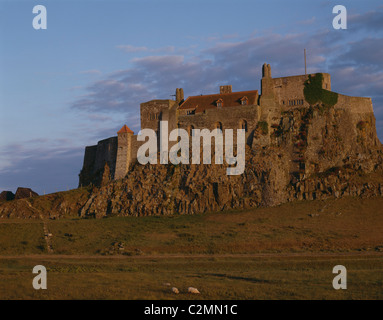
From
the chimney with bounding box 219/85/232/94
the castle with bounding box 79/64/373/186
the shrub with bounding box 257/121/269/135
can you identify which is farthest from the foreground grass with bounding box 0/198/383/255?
the chimney with bounding box 219/85/232/94

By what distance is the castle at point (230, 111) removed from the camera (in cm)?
8100

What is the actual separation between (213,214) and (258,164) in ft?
34.8

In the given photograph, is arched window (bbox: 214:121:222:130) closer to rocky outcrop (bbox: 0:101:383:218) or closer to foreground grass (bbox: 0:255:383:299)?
rocky outcrop (bbox: 0:101:383:218)

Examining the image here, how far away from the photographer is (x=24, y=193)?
318 ft

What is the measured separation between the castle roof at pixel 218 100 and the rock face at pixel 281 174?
6.46 metres

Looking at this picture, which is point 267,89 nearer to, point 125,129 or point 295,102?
point 295,102

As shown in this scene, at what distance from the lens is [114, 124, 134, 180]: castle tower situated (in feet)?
288

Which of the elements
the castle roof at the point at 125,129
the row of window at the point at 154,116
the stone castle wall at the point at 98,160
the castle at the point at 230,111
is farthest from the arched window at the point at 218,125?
the stone castle wall at the point at 98,160

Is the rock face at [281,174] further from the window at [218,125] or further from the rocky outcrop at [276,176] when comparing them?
the window at [218,125]

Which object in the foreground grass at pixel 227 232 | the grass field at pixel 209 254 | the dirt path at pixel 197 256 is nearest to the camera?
the grass field at pixel 209 254

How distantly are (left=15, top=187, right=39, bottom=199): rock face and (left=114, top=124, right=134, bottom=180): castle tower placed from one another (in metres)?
20.1

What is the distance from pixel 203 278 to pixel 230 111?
4423 cm
